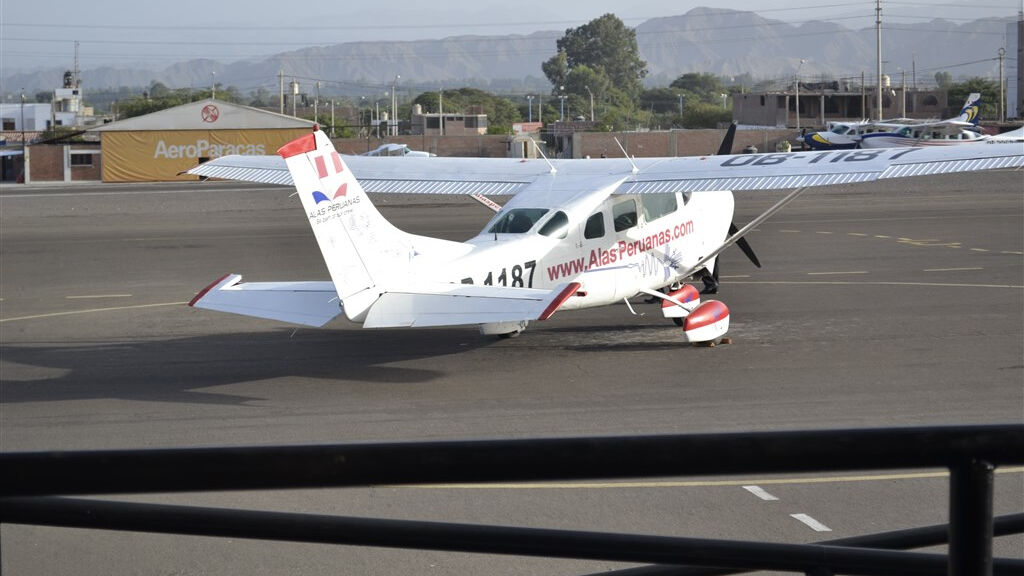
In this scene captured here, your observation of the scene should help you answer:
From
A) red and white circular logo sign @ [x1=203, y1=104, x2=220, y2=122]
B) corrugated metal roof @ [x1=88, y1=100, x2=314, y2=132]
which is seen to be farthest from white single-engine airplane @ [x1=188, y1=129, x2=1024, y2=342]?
red and white circular logo sign @ [x1=203, y1=104, x2=220, y2=122]

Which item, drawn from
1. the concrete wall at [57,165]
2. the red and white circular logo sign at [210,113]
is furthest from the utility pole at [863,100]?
the concrete wall at [57,165]

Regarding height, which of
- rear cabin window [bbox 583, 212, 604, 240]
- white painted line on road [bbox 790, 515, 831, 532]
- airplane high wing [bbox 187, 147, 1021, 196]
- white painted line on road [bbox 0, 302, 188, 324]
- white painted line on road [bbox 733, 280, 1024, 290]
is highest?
airplane high wing [bbox 187, 147, 1021, 196]

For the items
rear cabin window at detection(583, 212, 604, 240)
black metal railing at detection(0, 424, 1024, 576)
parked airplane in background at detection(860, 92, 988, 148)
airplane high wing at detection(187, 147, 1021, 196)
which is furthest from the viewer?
parked airplane in background at detection(860, 92, 988, 148)

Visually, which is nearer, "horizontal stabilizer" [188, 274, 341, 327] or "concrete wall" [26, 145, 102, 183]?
"horizontal stabilizer" [188, 274, 341, 327]

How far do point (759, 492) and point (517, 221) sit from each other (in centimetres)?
561

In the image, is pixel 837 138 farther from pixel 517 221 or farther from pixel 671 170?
pixel 517 221

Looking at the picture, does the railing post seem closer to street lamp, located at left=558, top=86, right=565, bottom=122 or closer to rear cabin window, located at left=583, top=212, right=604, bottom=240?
rear cabin window, located at left=583, top=212, right=604, bottom=240

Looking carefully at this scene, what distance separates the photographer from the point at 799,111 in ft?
313

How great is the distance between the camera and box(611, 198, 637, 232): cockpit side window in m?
13.4

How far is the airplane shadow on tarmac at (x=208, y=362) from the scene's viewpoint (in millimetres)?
11836

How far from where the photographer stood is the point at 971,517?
1357 millimetres

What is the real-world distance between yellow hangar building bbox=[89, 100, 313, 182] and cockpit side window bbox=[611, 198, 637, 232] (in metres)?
48.3

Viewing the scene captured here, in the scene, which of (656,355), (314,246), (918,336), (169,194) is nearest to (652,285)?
(656,355)

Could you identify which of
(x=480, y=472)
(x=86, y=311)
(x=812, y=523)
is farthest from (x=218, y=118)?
(x=480, y=472)
